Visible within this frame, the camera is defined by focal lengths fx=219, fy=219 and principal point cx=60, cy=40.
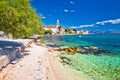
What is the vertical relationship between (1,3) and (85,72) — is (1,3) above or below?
above

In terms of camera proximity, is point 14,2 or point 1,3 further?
point 14,2

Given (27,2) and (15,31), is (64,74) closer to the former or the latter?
(15,31)

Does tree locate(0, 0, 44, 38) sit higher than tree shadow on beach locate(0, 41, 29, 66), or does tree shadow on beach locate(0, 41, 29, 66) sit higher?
tree locate(0, 0, 44, 38)

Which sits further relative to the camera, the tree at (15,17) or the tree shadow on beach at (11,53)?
the tree shadow on beach at (11,53)

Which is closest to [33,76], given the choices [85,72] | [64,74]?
[64,74]

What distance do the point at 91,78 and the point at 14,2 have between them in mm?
11973

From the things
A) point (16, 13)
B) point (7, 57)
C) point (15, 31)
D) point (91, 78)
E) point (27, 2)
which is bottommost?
point (91, 78)

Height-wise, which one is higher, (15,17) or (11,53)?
(15,17)

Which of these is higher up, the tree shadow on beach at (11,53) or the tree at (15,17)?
the tree at (15,17)

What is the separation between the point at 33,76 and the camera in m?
16.8

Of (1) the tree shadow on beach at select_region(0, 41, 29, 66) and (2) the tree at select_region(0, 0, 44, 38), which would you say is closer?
(2) the tree at select_region(0, 0, 44, 38)

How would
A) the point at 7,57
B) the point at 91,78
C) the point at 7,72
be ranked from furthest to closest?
1. the point at 7,57
2. the point at 91,78
3. the point at 7,72

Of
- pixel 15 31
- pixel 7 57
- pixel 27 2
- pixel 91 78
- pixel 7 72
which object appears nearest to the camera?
pixel 7 72

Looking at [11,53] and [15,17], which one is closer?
[15,17]
